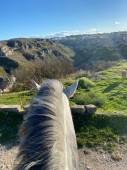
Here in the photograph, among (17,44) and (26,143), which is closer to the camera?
(26,143)

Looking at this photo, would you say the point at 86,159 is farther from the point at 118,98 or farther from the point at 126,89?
the point at 126,89

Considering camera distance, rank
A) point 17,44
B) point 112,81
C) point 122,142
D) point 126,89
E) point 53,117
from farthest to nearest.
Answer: point 17,44
point 112,81
point 126,89
point 122,142
point 53,117

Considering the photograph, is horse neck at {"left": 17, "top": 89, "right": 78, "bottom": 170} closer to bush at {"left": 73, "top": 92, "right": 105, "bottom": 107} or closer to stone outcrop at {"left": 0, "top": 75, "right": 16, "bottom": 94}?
bush at {"left": 73, "top": 92, "right": 105, "bottom": 107}

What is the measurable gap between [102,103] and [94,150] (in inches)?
122

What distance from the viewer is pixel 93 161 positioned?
7000 mm

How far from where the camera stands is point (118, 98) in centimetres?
1156

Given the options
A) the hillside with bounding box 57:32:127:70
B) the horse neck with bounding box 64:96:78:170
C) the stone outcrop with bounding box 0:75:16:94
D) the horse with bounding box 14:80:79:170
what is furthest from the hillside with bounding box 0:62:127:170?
the hillside with bounding box 57:32:127:70

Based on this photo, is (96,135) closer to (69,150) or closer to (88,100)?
(88,100)

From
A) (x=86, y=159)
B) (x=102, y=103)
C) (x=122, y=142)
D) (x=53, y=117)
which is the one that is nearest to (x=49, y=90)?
(x=53, y=117)

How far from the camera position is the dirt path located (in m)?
6.75

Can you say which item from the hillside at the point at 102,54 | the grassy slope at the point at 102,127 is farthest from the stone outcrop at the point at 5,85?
the hillside at the point at 102,54

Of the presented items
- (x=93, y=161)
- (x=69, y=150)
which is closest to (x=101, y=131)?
(x=93, y=161)

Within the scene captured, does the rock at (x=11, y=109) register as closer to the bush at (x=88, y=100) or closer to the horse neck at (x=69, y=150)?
the bush at (x=88, y=100)

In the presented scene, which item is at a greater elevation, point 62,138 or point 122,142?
point 62,138
